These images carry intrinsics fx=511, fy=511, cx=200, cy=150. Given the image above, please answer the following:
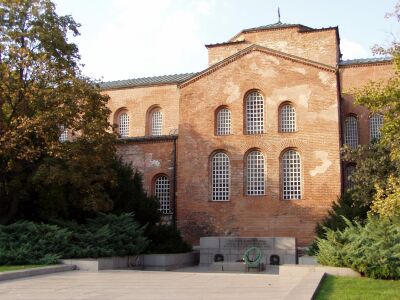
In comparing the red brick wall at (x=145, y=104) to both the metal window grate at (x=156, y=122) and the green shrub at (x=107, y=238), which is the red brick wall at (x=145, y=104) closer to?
the metal window grate at (x=156, y=122)

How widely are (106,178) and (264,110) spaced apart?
35.4 ft

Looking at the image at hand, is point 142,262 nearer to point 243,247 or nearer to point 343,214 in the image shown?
point 243,247

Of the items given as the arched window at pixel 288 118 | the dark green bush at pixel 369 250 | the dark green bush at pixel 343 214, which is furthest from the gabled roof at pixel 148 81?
the dark green bush at pixel 369 250

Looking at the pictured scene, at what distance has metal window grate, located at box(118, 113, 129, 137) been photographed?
3619cm

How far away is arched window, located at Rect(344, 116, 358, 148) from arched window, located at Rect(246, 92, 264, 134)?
5357 millimetres

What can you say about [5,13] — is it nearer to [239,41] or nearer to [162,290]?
[162,290]

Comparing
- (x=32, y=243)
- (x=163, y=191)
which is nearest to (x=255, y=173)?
(x=163, y=191)

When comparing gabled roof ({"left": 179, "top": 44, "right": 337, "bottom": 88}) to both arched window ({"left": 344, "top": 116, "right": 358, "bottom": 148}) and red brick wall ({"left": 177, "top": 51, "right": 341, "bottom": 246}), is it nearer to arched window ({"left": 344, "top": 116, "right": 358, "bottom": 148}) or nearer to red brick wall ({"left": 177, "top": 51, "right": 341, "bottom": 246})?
red brick wall ({"left": 177, "top": 51, "right": 341, "bottom": 246})

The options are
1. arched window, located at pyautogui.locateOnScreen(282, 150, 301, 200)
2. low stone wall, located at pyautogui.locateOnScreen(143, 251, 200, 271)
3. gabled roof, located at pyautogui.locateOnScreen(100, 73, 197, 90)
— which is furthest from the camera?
gabled roof, located at pyautogui.locateOnScreen(100, 73, 197, 90)

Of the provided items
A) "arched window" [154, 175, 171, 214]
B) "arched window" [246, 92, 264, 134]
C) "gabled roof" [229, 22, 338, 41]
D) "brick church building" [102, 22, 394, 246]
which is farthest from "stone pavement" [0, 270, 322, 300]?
"gabled roof" [229, 22, 338, 41]

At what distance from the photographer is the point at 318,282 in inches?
471

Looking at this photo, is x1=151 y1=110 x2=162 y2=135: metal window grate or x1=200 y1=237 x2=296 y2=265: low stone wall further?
x1=151 y1=110 x2=162 y2=135: metal window grate

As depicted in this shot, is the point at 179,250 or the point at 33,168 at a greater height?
the point at 33,168

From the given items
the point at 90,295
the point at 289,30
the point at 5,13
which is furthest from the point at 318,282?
the point at 289,30
